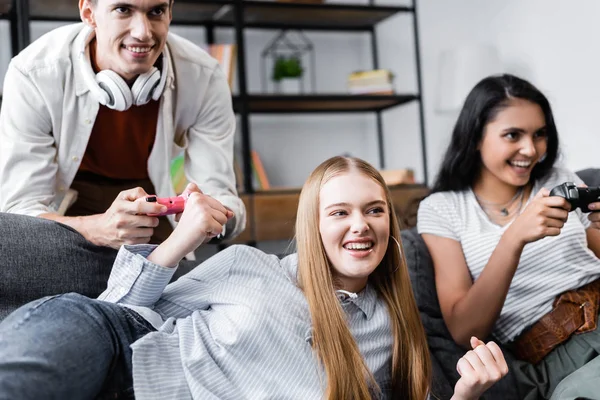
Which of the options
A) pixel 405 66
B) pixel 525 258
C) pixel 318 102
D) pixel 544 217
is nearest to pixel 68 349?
pixel 544 217

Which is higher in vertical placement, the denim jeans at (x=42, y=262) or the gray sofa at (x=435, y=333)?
the denim jeans at (x=42, y=262)

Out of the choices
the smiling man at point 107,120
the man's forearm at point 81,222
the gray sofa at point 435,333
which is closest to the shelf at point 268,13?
the smiling man at point 107,120

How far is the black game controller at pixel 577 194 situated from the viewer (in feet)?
5.04

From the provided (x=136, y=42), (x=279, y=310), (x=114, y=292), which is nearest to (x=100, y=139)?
(x=136, y=42)

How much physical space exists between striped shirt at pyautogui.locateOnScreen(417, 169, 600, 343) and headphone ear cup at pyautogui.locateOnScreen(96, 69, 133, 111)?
766 millimetres

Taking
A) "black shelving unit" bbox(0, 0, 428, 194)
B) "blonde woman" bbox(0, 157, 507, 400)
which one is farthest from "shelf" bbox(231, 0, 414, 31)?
"blonde woman" bbox(0, 157, 507, 400)

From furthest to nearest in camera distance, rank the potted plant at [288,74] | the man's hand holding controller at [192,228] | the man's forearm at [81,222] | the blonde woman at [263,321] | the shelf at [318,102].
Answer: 1. the potted plant at [288,74]
2. the shelf at [318,102]
3. the man's forearm at [81,222]
4. the man's hand holding controller at [192,228]
5. the blonde woman at [263,321]

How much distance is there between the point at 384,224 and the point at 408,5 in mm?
2707

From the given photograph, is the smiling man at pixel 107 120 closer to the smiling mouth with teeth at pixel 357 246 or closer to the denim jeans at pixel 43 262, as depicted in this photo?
the denim jeans at pixel 43 262

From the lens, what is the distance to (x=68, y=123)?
1.72 meters

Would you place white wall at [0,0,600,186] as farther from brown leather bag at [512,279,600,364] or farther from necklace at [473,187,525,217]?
brown leather bag at [512,279,600,364]

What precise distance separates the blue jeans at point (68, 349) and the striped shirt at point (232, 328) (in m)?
0.05

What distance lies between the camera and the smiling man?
64.9 inches

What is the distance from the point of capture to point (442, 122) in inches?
147
